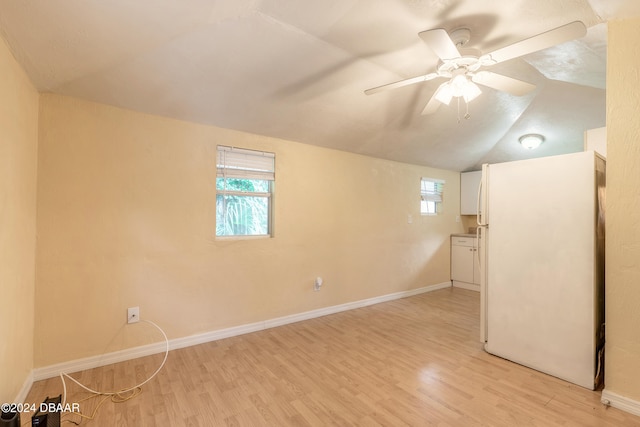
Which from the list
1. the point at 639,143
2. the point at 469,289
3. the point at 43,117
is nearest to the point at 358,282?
the point at 469,289

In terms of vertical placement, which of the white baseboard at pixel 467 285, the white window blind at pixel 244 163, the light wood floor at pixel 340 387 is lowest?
the light wood floor at pixel 340 387

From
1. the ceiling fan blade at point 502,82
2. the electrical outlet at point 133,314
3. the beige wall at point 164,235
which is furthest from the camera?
the electrical outlet at point 133,314

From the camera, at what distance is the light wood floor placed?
168 centimetres

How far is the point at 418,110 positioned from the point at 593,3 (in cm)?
150

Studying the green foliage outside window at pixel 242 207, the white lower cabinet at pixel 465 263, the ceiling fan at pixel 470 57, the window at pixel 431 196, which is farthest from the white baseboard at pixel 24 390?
the white lower cabinet at pixel 465 263

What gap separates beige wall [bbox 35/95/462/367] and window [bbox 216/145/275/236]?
100 millimetres

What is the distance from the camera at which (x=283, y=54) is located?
6.64 ft

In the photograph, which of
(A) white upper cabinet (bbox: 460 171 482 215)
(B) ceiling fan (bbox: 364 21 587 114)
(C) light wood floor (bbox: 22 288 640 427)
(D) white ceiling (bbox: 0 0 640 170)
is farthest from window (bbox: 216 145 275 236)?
(A) white upper cabinet (bbox: 460 171 482 215)

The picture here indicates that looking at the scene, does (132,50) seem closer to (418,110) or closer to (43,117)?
(43,117)

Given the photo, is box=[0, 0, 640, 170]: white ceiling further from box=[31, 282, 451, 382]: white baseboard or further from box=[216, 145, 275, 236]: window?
box=[31, 282, 451, 382]: white baseboard

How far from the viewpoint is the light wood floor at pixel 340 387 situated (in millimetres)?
1684

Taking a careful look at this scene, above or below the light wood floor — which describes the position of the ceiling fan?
above

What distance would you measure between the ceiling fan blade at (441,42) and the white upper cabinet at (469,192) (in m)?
3.86

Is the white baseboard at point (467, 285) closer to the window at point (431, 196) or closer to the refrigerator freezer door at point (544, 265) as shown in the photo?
the window at point (431, 196)
